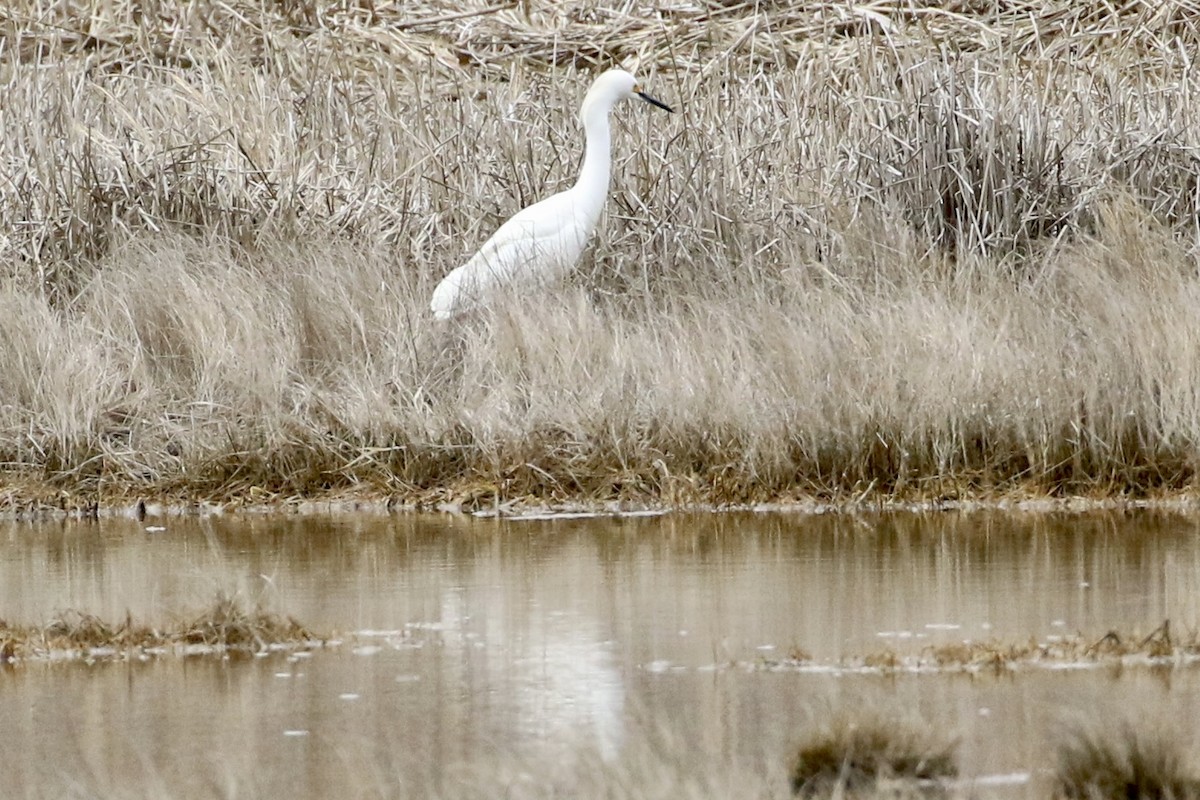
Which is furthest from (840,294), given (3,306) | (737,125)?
(3,306)

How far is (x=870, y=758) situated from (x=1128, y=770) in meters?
0.52

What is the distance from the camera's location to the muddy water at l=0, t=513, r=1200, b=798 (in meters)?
4.27

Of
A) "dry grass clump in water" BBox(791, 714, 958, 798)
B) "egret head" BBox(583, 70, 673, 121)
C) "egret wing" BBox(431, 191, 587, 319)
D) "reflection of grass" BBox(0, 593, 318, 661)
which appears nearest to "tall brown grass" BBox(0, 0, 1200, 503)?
"egret wing" BBox(431, 191, 587, 319)

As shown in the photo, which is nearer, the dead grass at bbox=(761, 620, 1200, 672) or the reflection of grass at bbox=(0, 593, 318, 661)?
the dead grass at bbox=(761, 620, 1200, 672)

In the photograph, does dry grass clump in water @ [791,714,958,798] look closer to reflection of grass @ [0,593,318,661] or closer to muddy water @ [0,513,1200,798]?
muddy water @ [0,513,1200,798]

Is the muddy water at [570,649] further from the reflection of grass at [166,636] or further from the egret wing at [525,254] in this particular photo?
the egret wing at [525,254]

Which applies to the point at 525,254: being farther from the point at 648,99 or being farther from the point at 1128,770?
the point at 1128,770

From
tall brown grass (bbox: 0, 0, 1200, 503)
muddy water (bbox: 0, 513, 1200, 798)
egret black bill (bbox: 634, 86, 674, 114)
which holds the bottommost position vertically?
muddy water (bbox: 0, 513, 1200, 798)

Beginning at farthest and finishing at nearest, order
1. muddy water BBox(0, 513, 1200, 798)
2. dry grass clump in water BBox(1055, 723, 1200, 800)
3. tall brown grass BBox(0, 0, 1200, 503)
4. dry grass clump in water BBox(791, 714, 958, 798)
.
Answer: tall brown grass BBox(0, 0, 1200, 503)
muddy water BBox(0, 513, 1200, 798)
dry grass clump in water BBox(791, 714, 958, 798)
dry grass clump in water BBox(1055, 723, 1200, 800)

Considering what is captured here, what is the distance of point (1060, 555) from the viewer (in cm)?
671

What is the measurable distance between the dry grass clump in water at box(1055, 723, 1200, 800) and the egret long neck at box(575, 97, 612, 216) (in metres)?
6.12

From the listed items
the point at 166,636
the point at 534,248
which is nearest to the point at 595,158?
the point at 534,248

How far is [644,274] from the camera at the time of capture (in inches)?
392

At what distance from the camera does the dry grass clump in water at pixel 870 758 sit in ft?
13.1
